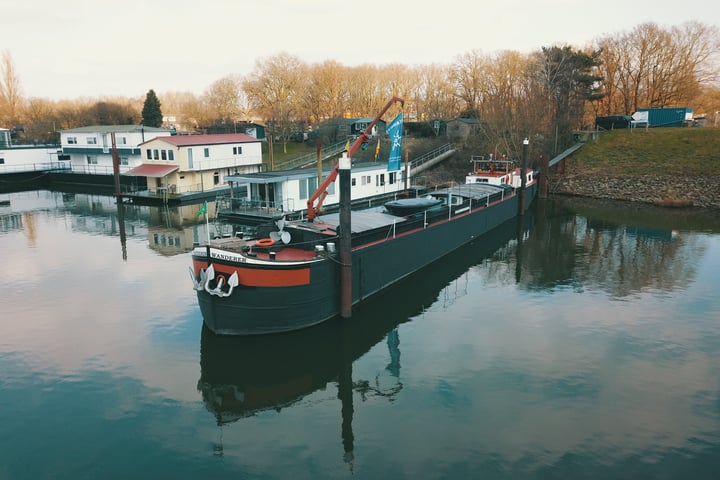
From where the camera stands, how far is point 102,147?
5716 cm

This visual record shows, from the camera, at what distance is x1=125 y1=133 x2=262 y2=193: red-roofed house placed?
149 feet

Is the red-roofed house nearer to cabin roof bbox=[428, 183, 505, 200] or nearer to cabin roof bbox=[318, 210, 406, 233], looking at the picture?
cabin roof bbox=[428, 183, 505, 200]

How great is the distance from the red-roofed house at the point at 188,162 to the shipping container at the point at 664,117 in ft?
145

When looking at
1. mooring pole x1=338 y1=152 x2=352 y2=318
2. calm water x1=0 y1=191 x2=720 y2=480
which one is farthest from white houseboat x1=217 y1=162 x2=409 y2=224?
mooring pole x1=338 y1=152 x2=352 y2=318

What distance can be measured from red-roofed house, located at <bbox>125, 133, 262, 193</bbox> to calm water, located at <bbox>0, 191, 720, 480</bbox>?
21516 millimetres

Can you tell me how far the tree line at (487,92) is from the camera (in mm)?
54031

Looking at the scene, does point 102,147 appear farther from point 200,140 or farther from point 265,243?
point 265,243

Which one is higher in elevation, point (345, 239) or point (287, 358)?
point (345, 239)

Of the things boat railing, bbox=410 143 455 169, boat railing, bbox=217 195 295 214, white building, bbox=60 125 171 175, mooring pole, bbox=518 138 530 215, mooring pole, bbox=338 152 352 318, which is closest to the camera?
mooring pole, bbox=338 152 352 318

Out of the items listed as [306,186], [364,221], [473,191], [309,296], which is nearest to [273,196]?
[306,186]

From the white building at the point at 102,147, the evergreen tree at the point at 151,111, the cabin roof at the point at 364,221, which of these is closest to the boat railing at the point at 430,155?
the white building at the point at 102,147

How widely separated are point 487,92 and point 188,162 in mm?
41006

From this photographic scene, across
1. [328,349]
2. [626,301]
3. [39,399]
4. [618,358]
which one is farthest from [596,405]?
[39,399]

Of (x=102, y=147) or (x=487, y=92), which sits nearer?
(x=102, y=147)
